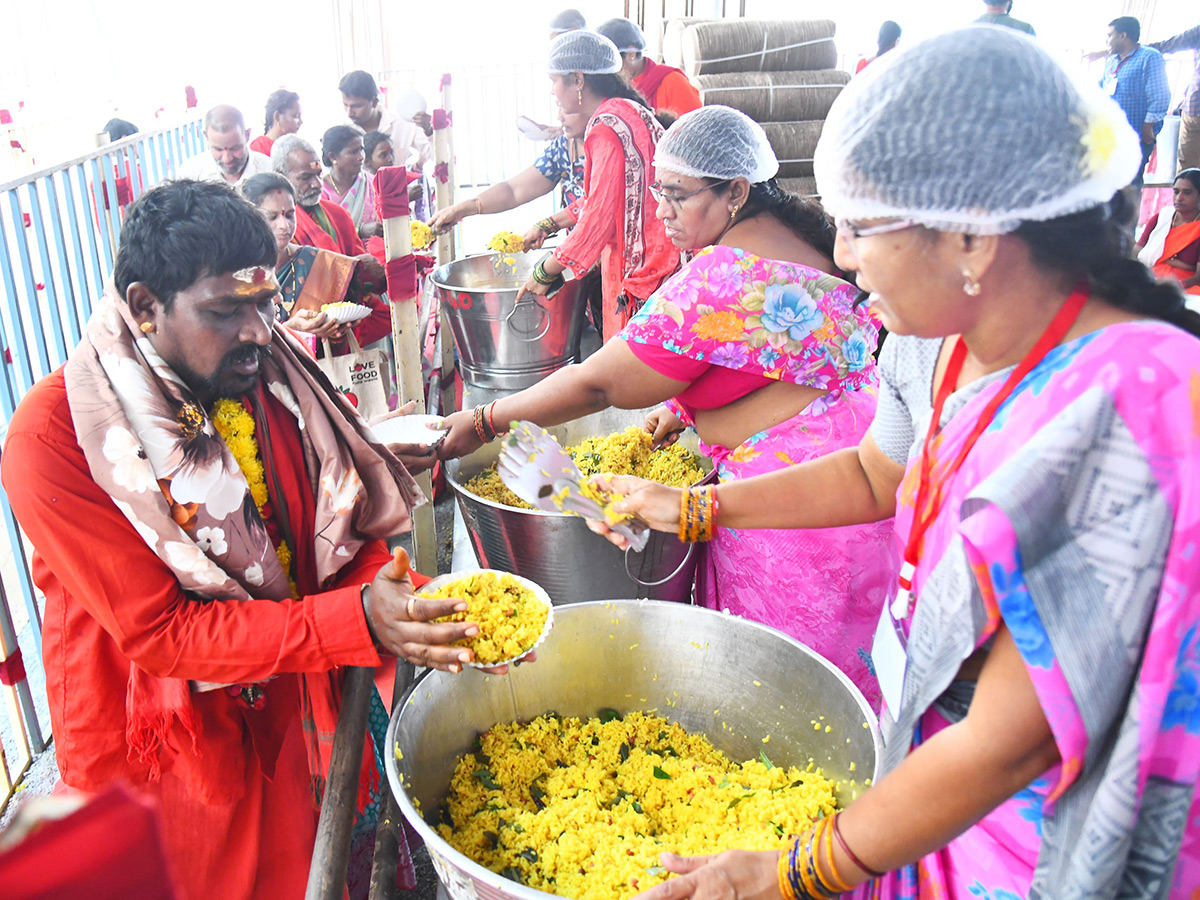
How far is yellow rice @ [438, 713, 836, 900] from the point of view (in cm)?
142

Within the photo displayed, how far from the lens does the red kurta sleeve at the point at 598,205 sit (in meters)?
3.78

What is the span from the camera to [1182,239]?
5.68 meters

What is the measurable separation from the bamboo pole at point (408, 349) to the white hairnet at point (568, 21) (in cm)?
403

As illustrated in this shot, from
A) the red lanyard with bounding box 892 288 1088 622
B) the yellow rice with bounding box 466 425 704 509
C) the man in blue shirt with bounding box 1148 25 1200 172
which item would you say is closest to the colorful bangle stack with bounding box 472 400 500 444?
the yellow rice with bounding box 466 425 704 509

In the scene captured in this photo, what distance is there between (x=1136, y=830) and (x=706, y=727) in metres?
Result: 0.92

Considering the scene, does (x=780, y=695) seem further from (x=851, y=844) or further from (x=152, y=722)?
(x=152, y=722)

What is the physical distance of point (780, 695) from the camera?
1.71m

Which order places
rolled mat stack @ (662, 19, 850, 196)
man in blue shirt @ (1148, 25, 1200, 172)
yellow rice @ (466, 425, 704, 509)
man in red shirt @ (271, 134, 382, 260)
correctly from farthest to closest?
man in blue shirt @ (1148, 25, 1200, 172) < rolled mat stack @ (662, 19, 850, 196) < man in red shirt @ (271, 134, 382, 260) < yellow rice @ (466, 425, 704, 509)

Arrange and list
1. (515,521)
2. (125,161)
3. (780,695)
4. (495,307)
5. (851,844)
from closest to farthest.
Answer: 1. (851,844)
2. (780,695)
3. (515,521)
4. (495,307)
5. (125,161)

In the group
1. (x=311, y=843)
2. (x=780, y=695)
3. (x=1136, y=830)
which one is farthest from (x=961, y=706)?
(x=311, y=843)

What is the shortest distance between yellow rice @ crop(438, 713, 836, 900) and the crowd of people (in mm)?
214

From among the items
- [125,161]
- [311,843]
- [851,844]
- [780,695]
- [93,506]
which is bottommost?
[311,843]

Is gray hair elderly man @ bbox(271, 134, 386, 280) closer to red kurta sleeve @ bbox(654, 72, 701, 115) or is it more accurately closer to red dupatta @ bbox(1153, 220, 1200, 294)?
red kurta sleeve @ bbox(654, 72, 701, 115)

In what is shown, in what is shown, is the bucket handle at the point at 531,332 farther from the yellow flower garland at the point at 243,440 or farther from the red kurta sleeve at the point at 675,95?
the yellow flower garland at the point at 243,440
